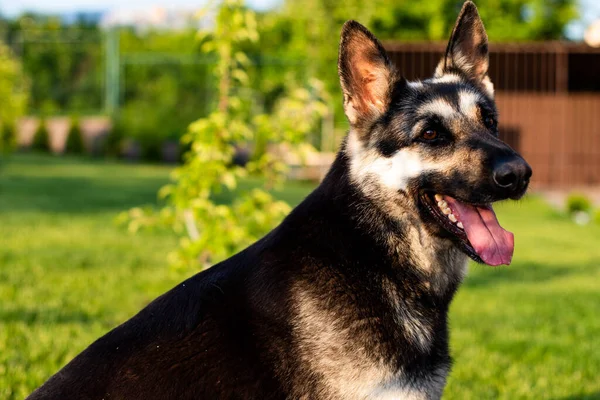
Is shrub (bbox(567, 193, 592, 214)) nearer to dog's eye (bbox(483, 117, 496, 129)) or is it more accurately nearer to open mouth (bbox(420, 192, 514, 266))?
dog's eye (bbox(483, 117, 496, 129))

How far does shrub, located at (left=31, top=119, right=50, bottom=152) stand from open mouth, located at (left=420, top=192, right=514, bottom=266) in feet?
105

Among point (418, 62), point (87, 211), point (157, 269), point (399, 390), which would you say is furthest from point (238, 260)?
point (418, 62)

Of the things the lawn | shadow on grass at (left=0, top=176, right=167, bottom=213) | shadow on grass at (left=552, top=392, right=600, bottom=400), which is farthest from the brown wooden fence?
shadow on grass at (left=552, top=392, right=600, bottom=400)

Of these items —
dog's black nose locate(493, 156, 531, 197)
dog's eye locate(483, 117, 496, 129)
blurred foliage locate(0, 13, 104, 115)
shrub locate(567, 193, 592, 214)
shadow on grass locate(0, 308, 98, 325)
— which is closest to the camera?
dog's black nose locate(493, 156, 531, 197)

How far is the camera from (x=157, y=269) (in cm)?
932

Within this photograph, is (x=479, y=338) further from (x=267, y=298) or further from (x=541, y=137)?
(x=541, y=137)

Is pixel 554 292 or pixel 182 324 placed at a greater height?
pixel 182 324

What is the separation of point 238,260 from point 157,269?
6395 millimetres

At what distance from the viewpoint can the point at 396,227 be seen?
3.23 m

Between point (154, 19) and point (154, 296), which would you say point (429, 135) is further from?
point (154, 19)

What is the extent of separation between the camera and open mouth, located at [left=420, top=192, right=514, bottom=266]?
3.15 m

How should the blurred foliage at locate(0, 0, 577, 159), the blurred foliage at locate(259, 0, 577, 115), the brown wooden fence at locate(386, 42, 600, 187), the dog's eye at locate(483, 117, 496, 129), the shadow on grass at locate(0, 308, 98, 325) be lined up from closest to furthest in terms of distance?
the dog's eye at locate(483, 117, 496, 129)
the shadow on grass at locate(0, 308, 98, 325)
the brown wooden fence at locate(386, 42, 600, 187)
the blurred foliage at locate(259, 0, 577, 115)
the blurred foliage at locate(0, 0, 577, 159)

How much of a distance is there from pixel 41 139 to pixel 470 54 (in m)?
31.5

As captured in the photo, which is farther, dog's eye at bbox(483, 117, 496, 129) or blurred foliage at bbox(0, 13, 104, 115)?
blurred foliage at bbox(0, 13, 104, 115)
